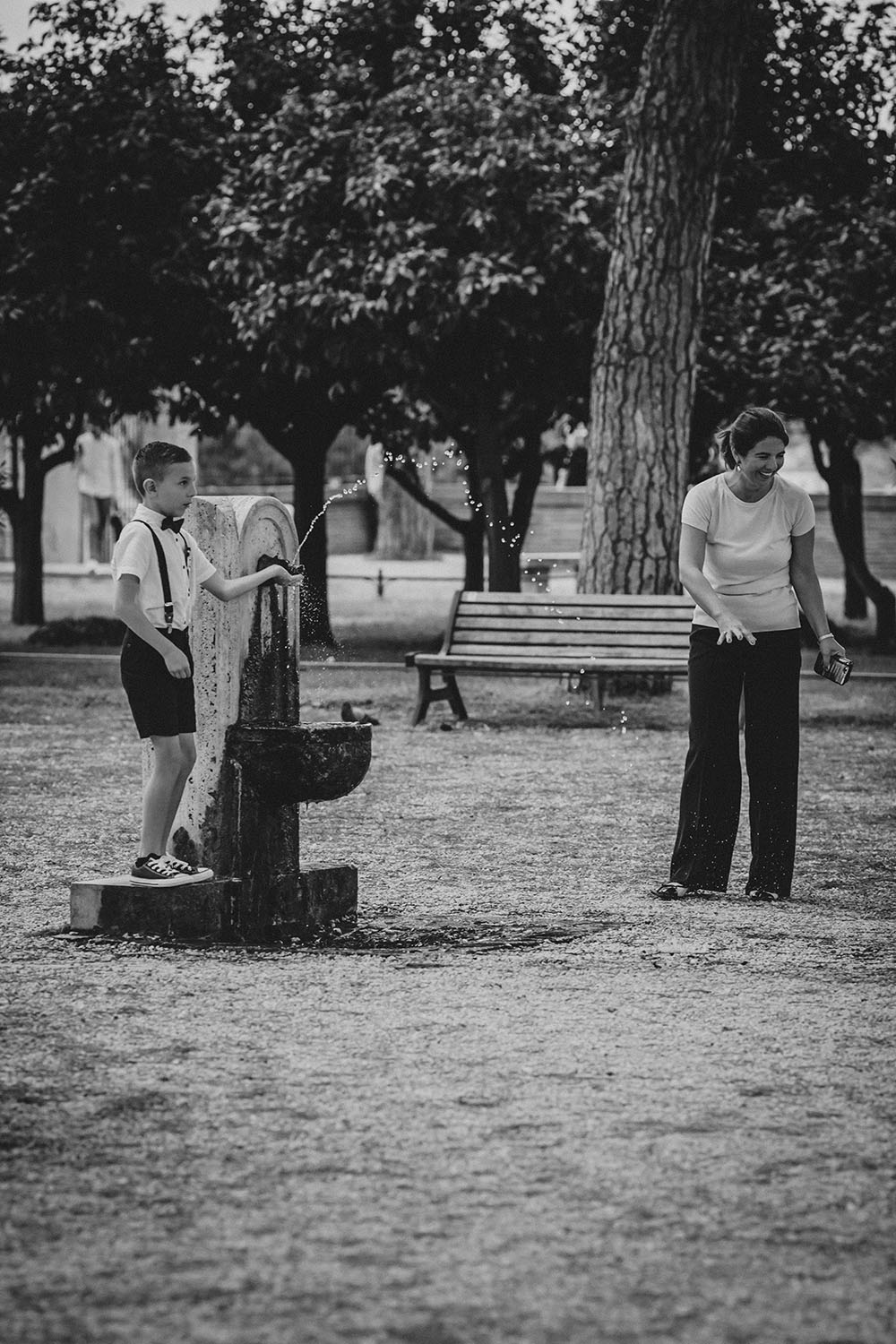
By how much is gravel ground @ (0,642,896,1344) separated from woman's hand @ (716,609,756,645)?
0.95 metres

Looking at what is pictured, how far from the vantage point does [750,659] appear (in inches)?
260

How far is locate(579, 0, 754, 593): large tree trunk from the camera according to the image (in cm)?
1446

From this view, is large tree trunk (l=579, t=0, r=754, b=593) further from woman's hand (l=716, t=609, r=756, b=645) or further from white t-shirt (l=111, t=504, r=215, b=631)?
white t-shirt (l=111, t=504, r=215, b=631)

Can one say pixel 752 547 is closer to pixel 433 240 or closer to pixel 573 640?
pixel 573 640

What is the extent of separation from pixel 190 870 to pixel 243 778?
33 centimetres

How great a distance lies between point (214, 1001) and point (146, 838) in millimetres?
925

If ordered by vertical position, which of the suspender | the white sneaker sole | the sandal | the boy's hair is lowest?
the sandal

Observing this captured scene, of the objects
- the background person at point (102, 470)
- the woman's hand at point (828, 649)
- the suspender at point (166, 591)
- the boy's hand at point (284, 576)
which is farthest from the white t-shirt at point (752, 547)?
the background person at point (102, 470)

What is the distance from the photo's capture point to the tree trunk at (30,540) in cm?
2522

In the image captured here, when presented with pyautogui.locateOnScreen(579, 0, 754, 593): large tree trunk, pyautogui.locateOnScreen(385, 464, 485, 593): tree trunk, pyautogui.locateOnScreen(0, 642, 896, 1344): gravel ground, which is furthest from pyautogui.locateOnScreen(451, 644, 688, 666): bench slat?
pyautogui.locateOnScreen(385, 464, 485, 593): tree trunk

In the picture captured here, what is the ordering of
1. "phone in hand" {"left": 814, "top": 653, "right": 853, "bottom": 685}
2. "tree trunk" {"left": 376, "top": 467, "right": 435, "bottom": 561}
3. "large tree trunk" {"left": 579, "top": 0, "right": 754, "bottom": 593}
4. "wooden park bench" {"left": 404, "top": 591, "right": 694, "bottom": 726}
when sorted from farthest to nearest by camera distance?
1. "tree trunk" {"left": 376, "top": 467, "right": 435, "bottom": 561}
2. "large tree trunk" {"left": 579, "top": 0, "right": 754, "bottom": 593}
3. "wooden park bench" {"left": 404, "top": 591, "right": 694, "bottom": 726}
4. "phone in hand" {"left": 814, "top": 653, "right": 853, "bottom": 685}

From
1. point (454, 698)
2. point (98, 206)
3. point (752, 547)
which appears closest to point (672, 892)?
point (752, 547)

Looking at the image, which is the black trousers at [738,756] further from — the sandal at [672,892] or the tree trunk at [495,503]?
the tree trunk at [495,503]

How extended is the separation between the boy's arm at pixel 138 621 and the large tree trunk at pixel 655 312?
9.49m
